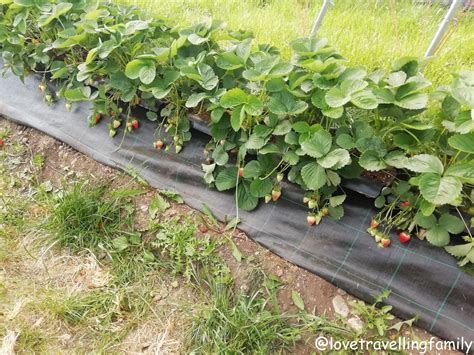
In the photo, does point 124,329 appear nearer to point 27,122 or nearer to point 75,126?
point 75,126

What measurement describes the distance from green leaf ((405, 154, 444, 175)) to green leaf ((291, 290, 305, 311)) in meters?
0.69

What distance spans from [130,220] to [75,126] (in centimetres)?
82

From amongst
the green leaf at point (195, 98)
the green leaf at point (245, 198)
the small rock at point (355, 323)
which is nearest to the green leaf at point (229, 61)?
the green leaf at point (195, 98)

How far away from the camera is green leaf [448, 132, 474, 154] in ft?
3.94

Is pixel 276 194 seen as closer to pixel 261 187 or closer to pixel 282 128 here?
pixel 261 187

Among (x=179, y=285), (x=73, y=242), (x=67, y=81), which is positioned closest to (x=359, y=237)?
(x=179, y=285)

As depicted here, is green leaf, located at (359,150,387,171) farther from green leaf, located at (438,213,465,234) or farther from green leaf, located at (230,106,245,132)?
green leaf, located at (230,106,245,132)

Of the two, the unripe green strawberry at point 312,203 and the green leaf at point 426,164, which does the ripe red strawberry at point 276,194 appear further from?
the green leaf at point 426,164

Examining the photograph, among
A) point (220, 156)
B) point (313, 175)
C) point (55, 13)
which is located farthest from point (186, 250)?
point (55, 13)

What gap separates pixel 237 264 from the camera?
1682mm

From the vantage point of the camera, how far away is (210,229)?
1818 mm

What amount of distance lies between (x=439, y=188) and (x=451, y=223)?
0.72 feet

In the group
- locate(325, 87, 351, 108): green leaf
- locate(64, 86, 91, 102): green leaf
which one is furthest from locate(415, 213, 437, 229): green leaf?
locate(64, 86, 91, 102): green leaf

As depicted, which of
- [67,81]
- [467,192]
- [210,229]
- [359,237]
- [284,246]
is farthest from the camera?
[67,81]
